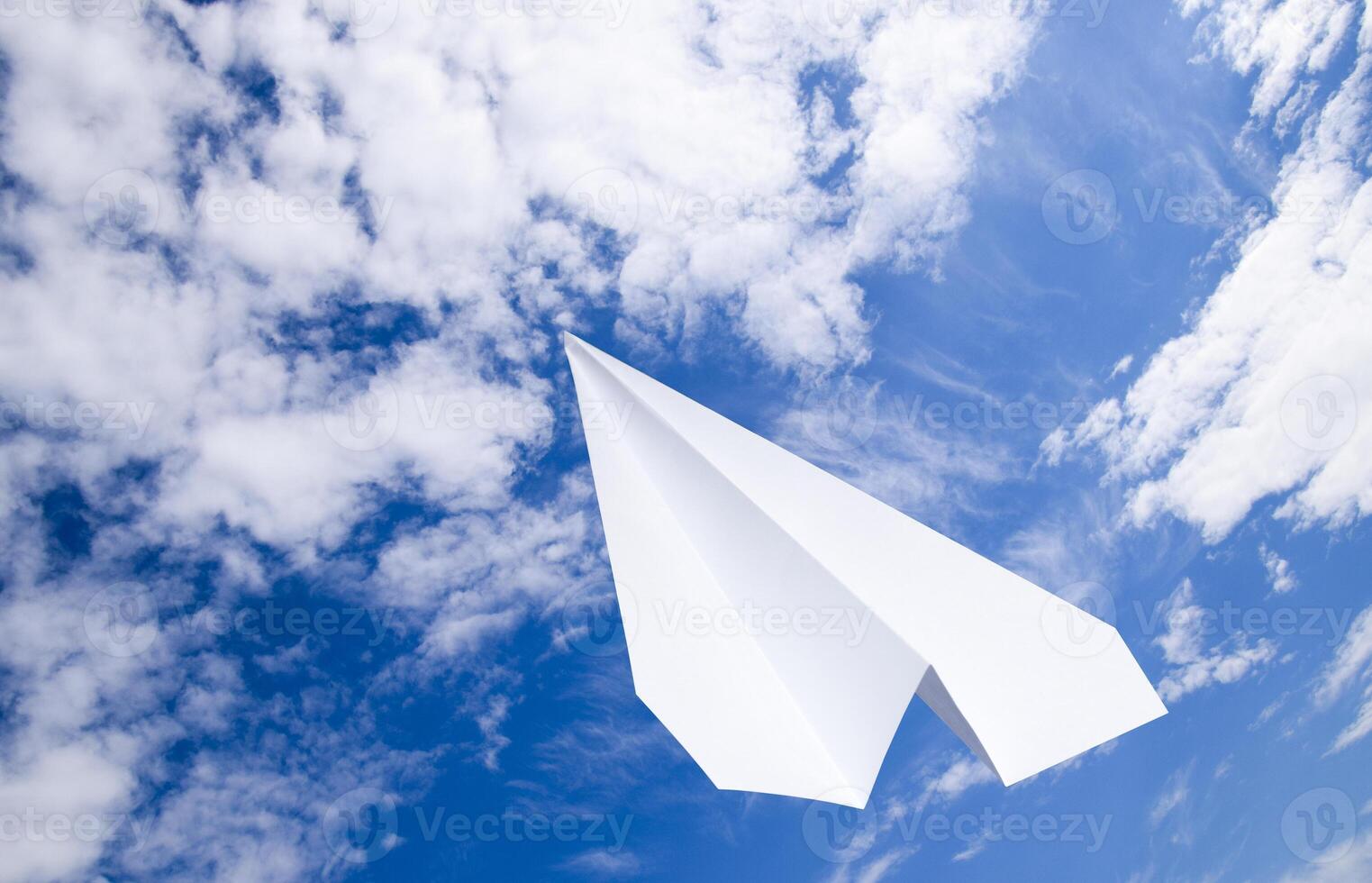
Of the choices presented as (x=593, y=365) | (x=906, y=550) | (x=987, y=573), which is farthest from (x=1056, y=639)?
(x=593, y=365)

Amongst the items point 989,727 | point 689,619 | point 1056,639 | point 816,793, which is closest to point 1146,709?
point 1056,639

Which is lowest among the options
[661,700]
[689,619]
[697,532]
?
[661,700]

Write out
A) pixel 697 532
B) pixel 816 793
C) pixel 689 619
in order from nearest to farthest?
pixel 816 793 → pixel 689 619 → pixel 697 532

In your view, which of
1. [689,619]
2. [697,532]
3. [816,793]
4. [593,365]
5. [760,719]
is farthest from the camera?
[593,365]

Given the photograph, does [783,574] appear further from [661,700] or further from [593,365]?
[593,365]

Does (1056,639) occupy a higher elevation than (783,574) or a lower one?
higher

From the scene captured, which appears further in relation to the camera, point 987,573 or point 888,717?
point 987,573
